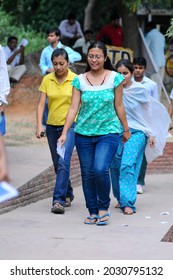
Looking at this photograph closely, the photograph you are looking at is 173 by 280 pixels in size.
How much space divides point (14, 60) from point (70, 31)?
7.79 ft

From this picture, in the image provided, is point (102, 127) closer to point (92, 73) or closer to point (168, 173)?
point (92, 73)

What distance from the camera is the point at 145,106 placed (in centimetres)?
1019

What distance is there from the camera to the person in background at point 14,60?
62.2ft

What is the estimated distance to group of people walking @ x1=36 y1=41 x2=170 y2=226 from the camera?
347 inches

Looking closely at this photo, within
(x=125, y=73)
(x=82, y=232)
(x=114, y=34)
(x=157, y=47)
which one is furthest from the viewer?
(x=114, y=34)

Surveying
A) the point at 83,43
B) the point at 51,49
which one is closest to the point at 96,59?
the point at 51,49

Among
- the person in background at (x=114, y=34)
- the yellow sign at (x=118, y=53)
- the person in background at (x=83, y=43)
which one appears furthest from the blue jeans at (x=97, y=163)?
the person in background at (x=83, y=43)

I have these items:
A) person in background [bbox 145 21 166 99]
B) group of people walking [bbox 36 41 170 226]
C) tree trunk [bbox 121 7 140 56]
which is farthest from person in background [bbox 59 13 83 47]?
group of people walking [bbox 36 41 170 226]

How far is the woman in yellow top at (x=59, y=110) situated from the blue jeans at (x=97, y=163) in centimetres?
68

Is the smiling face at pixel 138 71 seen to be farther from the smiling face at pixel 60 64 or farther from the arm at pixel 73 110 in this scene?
the arm at pixel 73 110

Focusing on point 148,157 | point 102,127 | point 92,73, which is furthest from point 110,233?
point 148,157

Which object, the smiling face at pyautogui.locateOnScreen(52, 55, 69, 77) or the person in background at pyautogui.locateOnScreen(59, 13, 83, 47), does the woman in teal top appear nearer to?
the smiling face at pyautogui.locateOnScreen(52, 55, 69, 77)

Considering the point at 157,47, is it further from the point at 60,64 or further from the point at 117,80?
the point at 117,80

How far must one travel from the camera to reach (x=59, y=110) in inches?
384
